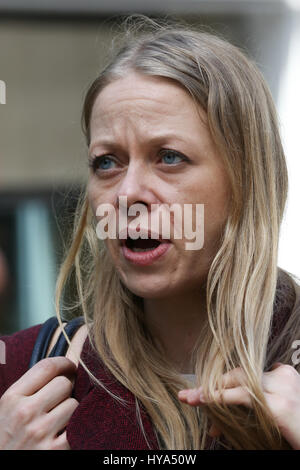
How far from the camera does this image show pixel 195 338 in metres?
2.03

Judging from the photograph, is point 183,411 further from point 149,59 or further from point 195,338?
point 149,59

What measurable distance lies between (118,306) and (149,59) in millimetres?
706

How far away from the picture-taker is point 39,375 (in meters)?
1.89

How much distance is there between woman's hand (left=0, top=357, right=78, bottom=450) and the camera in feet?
5.99

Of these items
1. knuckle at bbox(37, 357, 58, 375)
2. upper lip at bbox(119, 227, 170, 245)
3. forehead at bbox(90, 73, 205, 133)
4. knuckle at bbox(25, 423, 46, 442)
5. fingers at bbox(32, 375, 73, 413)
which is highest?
forehead at bbox(90, 73, 205, 133)

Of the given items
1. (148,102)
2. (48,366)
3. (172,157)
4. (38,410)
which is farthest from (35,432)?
(148,102)

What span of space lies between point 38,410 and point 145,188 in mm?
620

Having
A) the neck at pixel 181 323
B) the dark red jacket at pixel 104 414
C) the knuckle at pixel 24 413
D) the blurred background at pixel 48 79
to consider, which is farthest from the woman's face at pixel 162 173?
the blurred background at pixel 48 79

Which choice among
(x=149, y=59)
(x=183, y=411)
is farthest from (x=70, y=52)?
(x=183, y=411)

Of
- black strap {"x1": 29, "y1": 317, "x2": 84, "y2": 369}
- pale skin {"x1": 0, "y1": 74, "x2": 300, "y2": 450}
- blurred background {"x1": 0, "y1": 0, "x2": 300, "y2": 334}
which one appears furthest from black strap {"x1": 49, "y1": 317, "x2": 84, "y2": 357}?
blurred background {"x1": 0, "y1": 0, "x2": 300, "y2": 334}

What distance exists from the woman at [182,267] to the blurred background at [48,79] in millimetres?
3472

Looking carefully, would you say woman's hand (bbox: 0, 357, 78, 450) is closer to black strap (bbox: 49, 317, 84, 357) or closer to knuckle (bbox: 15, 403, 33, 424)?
Result: knuckle (bbox: 15, 403, 33, 424)

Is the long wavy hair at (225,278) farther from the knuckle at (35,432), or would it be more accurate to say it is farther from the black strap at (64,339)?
the knuckle at (35,432)

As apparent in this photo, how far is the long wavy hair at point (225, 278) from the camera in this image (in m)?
1.82
